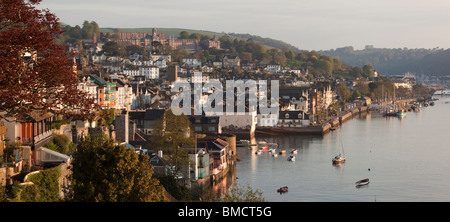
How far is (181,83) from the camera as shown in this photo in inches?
1393

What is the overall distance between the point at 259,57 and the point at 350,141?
1741 inches

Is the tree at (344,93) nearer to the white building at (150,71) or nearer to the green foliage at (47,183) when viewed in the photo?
the white building at (150,71)

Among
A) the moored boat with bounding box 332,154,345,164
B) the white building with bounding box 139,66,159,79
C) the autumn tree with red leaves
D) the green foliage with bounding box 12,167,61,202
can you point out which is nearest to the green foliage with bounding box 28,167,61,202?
the green foliage with bounding box 12,167,61,202

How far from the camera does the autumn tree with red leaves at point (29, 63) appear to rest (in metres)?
3.26

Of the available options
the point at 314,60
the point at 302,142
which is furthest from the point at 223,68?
the point at 302,142

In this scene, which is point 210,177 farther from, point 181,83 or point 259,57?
point 259,57

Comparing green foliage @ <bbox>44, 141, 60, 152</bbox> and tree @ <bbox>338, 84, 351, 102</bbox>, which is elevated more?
green foliage @ <bbox>44, 141, 60, 152</bbox>

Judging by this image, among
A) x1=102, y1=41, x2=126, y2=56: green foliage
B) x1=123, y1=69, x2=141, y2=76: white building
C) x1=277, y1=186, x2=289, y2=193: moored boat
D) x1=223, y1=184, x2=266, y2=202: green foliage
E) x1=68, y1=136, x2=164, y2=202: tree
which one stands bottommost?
x1=277, y1=186, x2=289, y2=193: moored boat

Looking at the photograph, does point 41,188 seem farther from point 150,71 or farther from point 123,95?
point 150,71

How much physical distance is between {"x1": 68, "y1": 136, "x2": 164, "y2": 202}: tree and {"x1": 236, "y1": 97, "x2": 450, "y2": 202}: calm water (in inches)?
305

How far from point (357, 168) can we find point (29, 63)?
14760mm

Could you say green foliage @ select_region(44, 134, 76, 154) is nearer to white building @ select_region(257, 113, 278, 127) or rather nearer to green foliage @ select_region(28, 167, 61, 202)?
green foliage @ select_region(28, 167, 61, 202)

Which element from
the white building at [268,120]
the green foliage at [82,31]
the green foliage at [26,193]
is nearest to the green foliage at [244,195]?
the green foliage at [26,193]

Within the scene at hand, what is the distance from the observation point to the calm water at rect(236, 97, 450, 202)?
1332cm
